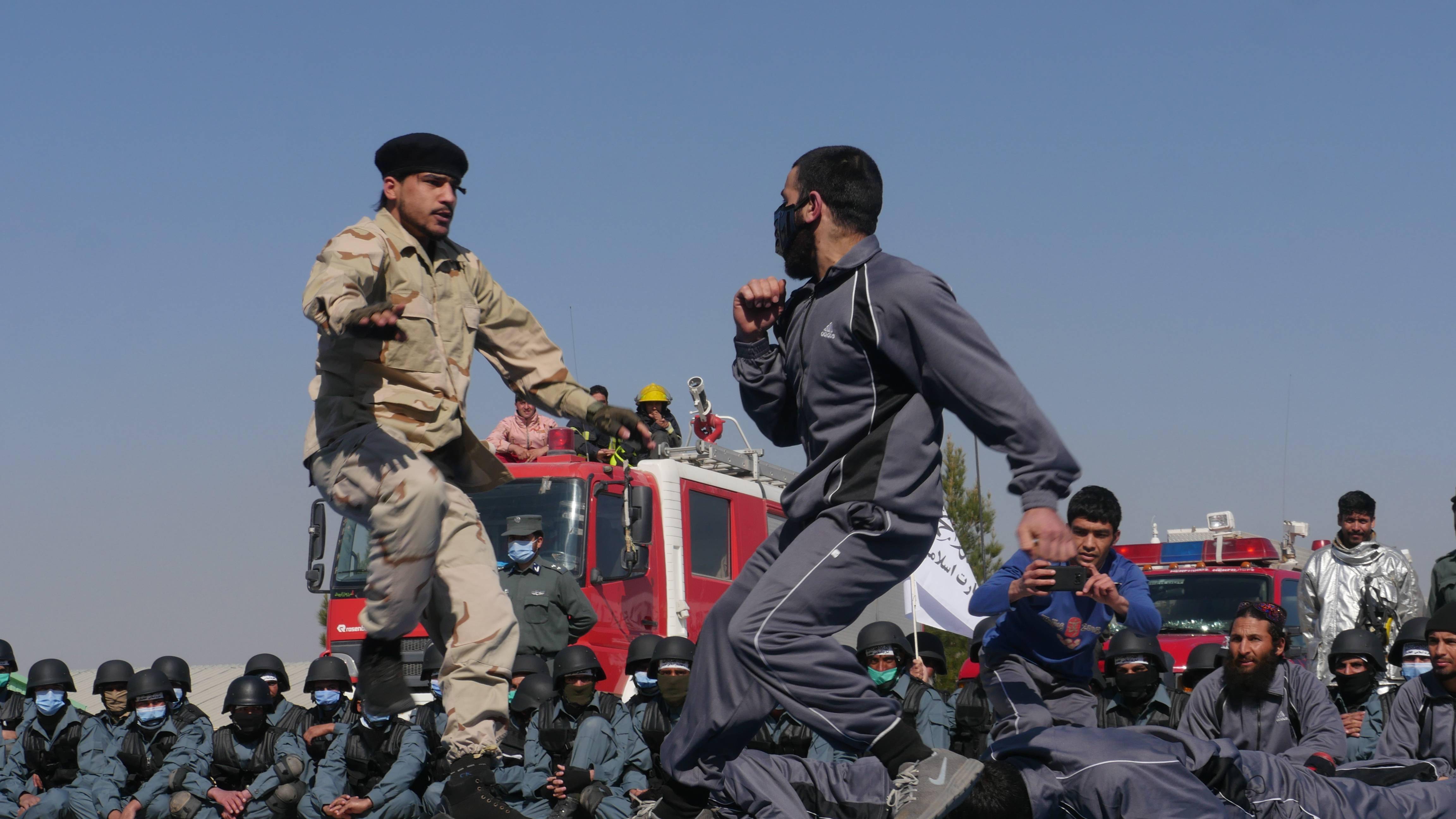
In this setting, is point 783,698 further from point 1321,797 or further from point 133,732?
Answer: point 133,732

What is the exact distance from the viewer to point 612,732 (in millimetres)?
10992

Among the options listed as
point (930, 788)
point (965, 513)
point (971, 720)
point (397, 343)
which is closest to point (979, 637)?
point (971, 720)

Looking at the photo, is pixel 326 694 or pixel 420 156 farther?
pixel 326 694

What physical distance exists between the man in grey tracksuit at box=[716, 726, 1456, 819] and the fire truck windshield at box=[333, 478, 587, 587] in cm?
818

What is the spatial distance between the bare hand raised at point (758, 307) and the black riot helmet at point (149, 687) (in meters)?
9.29

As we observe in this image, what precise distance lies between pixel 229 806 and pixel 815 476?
346 inches

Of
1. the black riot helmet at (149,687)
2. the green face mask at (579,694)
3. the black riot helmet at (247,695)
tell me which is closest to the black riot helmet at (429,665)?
the green face mask at (579,694)

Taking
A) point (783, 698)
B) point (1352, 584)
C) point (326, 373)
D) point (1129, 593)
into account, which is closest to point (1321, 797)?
point (1129, 593)

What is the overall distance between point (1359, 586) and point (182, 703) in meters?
9.30

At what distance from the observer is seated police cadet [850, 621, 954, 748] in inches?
416

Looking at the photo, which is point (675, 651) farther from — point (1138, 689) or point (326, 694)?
point (1138, 689)

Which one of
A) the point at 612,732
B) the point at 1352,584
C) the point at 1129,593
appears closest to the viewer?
the point at 1129,593

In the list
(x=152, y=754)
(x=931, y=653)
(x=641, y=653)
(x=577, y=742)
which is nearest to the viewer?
(x=577, y=742)

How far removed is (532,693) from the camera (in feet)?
37.1
